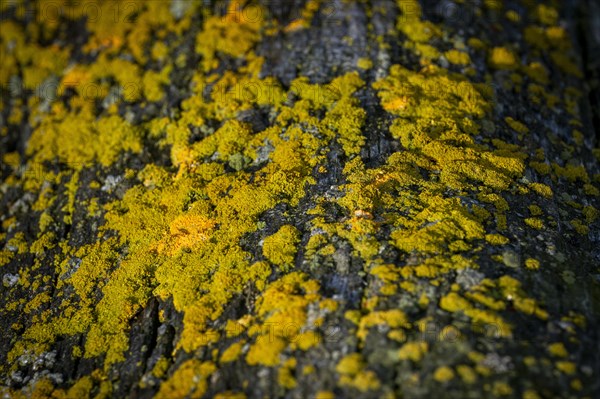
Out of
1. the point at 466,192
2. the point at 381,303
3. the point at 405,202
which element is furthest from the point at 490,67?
the point at 381,303

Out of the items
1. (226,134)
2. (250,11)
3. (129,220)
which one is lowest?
(129,220)

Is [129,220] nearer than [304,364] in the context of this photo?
No

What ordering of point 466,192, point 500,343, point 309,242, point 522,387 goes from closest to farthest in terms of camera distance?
point 522,387
point 500,343
point 309,242
point 466,192

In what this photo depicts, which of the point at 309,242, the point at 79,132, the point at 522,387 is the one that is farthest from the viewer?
the point at 79,132

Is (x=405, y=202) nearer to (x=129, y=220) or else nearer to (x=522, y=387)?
(x=522, y=387)

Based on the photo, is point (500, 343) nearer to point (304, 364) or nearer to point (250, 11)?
point (304, 364)

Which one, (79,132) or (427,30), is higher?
(427,30)

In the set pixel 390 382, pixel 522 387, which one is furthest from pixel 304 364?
pixel 522 387
